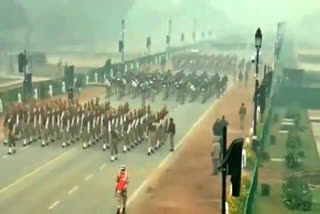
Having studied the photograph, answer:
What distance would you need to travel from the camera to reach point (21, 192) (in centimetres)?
1920

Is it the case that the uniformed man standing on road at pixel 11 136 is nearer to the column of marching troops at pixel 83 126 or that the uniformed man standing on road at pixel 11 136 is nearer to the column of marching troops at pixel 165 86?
the column of marching troops at pixel 83 126

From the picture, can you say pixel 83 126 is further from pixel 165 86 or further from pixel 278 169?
pixel 165 86

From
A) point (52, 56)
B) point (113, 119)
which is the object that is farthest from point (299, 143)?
point (52, 56)

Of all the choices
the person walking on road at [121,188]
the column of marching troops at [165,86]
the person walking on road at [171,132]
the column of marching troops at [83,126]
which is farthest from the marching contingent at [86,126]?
the column of marching troops at [165,86]

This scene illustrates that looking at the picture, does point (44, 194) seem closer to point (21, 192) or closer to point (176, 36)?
point (21, 192)

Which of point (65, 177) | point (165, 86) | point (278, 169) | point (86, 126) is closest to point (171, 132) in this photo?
Result: point (86, 126)

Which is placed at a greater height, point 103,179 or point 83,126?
point 83,126

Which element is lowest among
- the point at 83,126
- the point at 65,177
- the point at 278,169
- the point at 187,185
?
the point at 278,169

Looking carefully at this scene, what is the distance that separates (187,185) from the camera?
67.2ft

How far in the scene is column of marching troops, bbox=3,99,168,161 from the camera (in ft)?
80.9

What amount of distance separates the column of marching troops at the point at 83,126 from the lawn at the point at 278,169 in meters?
4.08

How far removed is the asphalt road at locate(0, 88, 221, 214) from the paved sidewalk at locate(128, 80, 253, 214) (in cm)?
49

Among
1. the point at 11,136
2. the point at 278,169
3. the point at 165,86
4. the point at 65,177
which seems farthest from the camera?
the point at 165,86

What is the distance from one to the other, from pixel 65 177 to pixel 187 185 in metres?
3.54
